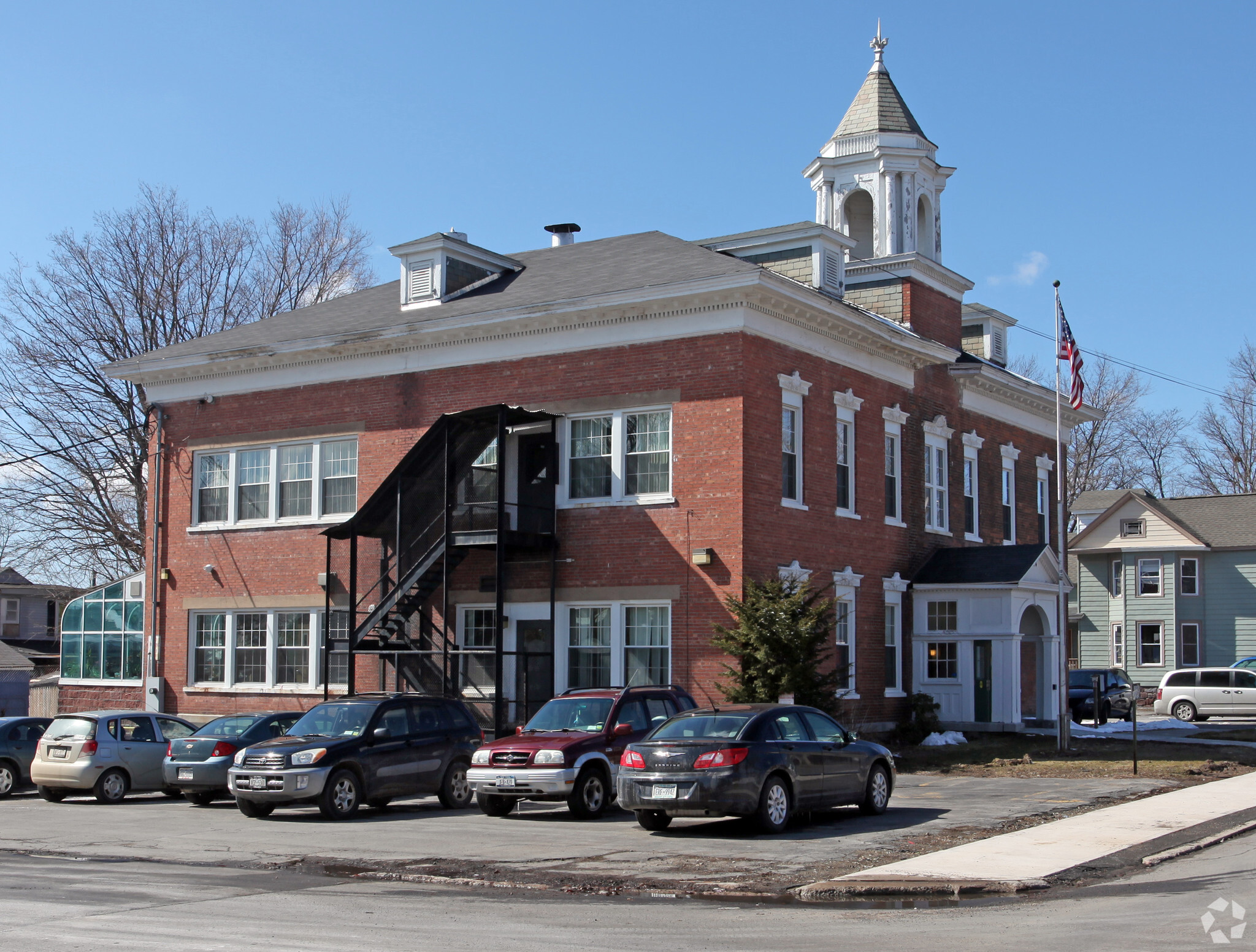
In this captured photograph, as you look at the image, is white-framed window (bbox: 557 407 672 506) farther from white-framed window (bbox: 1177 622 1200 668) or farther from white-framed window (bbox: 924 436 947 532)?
white-framed window (bbox: 1177 622 1200 668)

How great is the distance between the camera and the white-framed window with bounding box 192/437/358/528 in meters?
30.5

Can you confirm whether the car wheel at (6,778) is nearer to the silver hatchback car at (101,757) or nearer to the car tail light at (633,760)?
the silver hatchback car at (101,757)

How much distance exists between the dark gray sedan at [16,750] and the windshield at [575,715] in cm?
958

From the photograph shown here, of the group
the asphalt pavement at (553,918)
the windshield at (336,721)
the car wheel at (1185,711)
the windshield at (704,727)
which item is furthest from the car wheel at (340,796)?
the car wheel at (1185,711)

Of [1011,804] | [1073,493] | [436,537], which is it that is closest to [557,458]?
[436,537]

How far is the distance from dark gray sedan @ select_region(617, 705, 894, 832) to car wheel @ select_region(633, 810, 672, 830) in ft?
0.03

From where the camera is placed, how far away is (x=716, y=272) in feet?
83.4

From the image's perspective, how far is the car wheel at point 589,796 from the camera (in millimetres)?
17562

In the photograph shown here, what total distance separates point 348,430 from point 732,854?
18.5 metres

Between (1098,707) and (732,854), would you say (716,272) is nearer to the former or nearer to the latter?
(732,854)

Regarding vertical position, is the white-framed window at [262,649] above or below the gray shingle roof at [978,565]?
below

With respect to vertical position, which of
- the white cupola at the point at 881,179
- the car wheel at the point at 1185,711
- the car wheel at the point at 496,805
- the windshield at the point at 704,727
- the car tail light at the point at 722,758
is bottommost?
the car wheel at the point at 1185,711

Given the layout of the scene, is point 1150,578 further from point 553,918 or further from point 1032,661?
point 553,918

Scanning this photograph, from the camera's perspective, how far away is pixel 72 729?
21.8m
